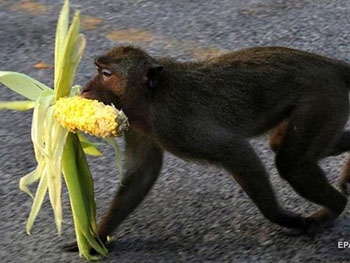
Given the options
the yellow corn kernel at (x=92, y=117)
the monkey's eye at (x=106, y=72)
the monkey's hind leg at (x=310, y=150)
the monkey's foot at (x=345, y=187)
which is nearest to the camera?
the yellow corn kernel at (x=92, y=117)

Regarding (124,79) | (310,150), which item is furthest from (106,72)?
(310,150)

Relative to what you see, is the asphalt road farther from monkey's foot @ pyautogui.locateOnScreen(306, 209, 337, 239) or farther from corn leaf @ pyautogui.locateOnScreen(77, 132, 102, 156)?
corn leaf @ pyautogui.locateOnScreen(77, 132, 102, 156)

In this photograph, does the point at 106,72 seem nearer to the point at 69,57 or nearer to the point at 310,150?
the point at 69,57

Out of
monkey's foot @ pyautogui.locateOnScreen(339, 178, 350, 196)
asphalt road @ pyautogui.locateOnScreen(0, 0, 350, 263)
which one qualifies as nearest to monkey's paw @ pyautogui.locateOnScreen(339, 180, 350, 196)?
monkey's foot @ pyautogui.locateOnScreen(339, 178, 350, 196)

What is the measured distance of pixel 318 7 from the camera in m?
7.84

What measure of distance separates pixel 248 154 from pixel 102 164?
4.38 feet

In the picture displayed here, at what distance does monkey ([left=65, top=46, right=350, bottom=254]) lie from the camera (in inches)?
181

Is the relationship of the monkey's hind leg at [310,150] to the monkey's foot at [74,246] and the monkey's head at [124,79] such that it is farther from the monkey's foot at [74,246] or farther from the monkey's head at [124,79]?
the monkey's foot at [74,246]

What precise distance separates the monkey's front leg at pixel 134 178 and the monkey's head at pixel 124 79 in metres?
0.22

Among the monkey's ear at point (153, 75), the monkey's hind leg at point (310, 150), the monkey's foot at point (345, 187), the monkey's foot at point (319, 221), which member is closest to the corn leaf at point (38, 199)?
the monkey's ear at point (153, 75)

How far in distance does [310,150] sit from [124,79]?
968 mm

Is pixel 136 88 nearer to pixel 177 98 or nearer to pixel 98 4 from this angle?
pixel 177 98

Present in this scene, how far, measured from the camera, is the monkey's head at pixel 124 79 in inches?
179

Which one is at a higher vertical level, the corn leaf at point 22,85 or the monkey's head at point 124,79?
the monkey's head at point 124,79
